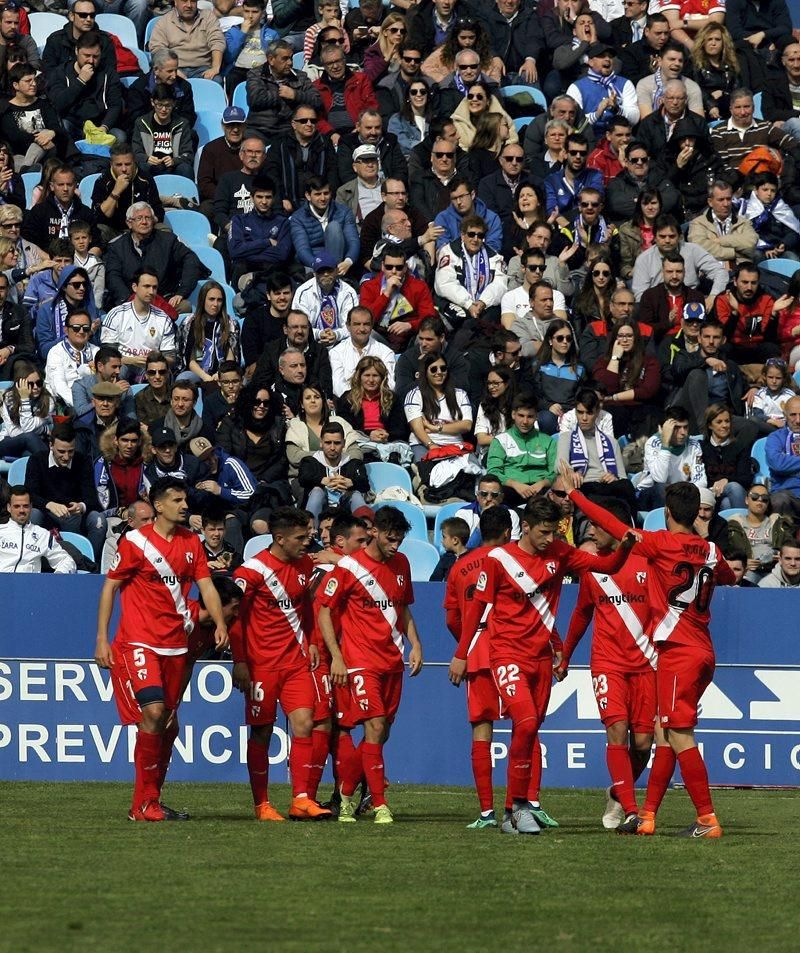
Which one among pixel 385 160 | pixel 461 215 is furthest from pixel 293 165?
pixel 461 215

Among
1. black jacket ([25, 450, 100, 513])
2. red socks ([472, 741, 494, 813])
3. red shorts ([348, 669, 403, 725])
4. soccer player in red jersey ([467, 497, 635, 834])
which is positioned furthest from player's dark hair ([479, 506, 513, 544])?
black jacket ([25, 450, 100, 513])

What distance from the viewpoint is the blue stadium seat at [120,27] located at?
2362cm

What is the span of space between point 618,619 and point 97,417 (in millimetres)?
7408

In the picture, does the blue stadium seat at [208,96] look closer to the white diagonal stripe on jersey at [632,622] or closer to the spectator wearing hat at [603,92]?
the spectator wearing hat at [603,92]

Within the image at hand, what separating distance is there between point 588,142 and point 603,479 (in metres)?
5.57

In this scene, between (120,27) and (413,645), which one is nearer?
(413,645)

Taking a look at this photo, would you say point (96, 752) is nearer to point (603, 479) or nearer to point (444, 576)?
point (444, 576)

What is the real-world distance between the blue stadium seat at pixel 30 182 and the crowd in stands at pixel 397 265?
5 centimetres

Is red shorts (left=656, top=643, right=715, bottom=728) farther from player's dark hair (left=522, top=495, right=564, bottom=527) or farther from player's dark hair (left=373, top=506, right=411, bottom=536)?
player's dark hair (left=373, top=506, right=411, bottom=536)

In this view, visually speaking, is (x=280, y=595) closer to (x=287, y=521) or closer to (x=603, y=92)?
(x=287, y=521)

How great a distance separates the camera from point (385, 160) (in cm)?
2145

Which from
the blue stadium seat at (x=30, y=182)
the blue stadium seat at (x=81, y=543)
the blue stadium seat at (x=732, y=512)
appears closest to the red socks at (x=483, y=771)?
the blue stadium seat at (x=81, y=543)

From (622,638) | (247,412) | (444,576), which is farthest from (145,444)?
(622,638)

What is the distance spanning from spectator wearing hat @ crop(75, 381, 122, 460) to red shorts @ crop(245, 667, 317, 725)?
586 cm
